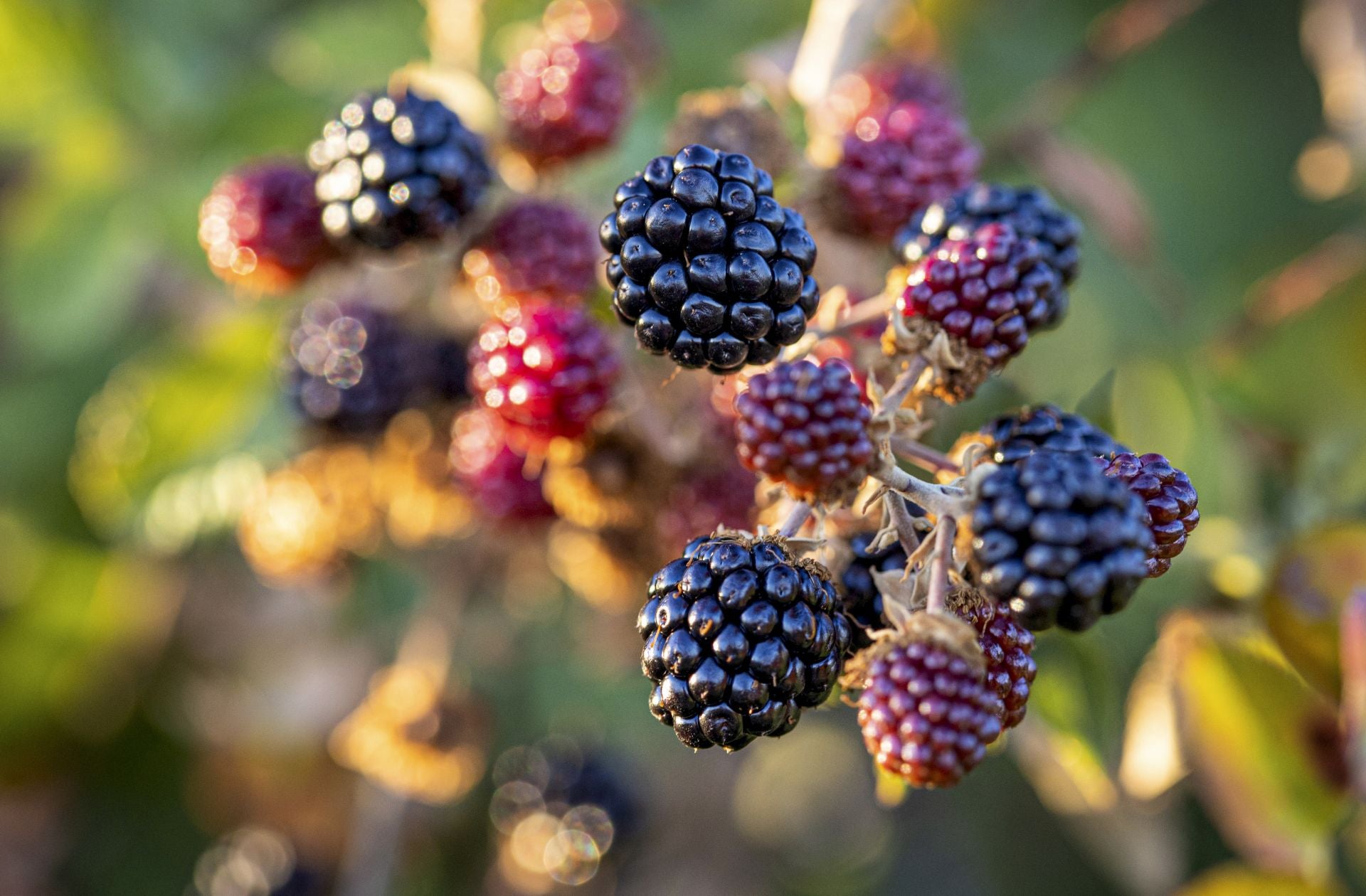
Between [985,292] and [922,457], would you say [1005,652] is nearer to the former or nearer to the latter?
[922,457]

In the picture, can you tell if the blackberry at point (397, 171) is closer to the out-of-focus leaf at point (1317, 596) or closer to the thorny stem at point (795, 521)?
the thorny stem at point (795, 521)

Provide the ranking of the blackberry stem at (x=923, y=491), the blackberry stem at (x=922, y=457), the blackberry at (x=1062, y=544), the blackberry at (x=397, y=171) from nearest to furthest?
the blackberry at (x=1062, y=544) < the blackberry stem at (x=923, y=491) < the blackberry stem at (x=922, y=457) < the blackberry at (x=397, y=171)

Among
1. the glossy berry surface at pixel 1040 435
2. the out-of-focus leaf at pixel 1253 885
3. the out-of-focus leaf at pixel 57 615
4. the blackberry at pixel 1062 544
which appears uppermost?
the glossy berry surface at pixel 1040 435

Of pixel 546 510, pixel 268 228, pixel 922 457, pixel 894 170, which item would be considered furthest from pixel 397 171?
pixel 922 457

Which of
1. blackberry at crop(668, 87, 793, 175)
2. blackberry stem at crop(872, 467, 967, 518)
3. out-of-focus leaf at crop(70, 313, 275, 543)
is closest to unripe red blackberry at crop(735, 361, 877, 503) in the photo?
blackberry stem at crop(872, 467, 967, 518)

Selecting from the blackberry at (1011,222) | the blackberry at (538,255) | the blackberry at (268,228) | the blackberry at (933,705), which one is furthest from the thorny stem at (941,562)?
the blackberry at (268,228)

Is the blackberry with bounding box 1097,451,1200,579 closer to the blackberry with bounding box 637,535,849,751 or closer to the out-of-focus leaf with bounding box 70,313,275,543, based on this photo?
the blackberry with bounding box 637,535,849,751

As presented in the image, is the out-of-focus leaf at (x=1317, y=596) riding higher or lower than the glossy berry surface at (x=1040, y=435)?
lower
